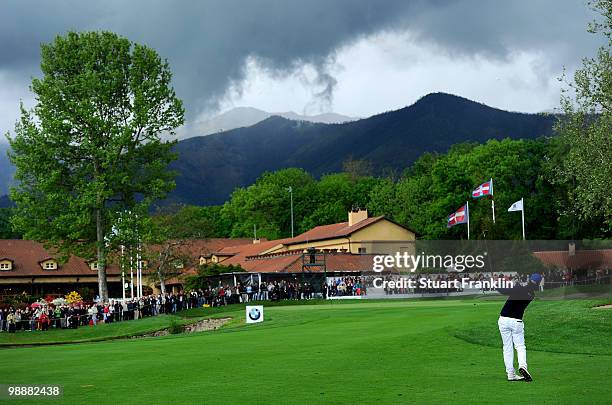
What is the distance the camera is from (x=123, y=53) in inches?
2494

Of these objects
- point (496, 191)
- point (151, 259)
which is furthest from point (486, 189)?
point (151, 259)

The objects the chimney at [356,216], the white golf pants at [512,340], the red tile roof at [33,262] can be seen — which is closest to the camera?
the white golf pants at [512,340]

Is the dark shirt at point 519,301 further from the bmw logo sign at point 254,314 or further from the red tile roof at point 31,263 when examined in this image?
the red tile roof at point 31,263

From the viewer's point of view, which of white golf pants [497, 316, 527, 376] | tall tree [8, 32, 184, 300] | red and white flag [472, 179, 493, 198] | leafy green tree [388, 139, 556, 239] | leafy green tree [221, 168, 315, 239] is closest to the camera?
white golf pants [497, 316, 527, 376]

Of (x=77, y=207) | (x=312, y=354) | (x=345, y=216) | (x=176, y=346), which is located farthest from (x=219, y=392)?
(x=345, y=216)

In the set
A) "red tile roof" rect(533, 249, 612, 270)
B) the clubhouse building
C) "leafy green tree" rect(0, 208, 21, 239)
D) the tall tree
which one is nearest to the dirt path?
the tall tree

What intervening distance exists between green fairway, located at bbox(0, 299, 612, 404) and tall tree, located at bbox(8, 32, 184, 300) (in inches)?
1283

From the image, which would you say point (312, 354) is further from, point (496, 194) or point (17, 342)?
point (496, 194)

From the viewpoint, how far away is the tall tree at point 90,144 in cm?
6028

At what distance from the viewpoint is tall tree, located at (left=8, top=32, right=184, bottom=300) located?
6028 cm

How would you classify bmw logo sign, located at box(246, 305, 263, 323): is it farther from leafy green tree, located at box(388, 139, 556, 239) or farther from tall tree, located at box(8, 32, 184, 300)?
leafy green tree, located at box(388, 139, 556, 239)

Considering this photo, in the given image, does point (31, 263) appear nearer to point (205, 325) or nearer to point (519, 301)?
point (205, 325)

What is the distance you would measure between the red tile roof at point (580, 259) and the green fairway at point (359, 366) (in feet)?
98.1

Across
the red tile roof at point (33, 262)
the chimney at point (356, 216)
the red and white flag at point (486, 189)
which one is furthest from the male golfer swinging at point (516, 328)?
the chimney at point (356, 216)
